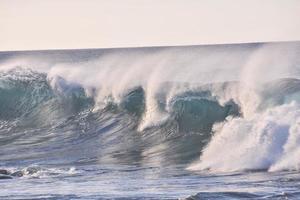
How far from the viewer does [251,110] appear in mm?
24406

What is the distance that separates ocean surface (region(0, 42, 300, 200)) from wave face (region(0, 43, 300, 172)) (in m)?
0.03

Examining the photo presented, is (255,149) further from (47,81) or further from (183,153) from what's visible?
(47,81)

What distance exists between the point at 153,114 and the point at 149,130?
111cm

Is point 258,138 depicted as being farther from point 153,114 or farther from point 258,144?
point 153,114

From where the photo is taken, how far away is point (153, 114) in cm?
2688

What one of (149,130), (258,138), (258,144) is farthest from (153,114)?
(258,144)

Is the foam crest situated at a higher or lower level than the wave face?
lower

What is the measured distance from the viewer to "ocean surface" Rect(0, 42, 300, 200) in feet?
55.5

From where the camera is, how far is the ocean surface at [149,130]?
1692 cm

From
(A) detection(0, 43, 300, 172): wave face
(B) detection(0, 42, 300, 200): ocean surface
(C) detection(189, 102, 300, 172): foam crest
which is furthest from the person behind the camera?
(A) detection(0, 43, 300, 172): wave face

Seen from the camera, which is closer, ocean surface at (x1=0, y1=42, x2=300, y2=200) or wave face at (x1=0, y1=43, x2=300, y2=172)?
ocean surface at (x1=0, y1=42, x2=300, y2=200)

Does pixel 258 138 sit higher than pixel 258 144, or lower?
higher

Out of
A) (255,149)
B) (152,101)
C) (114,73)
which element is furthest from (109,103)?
(255,149)

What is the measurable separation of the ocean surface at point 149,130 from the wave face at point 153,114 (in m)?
0.03
